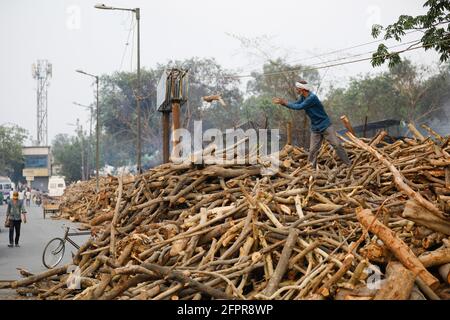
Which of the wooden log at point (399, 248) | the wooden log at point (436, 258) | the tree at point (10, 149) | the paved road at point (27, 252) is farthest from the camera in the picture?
the tree at point (10, 149)

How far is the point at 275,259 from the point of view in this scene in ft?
19.7

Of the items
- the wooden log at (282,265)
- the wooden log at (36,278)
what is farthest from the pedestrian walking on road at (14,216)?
the wooden log at (282,265)

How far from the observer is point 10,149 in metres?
65.8

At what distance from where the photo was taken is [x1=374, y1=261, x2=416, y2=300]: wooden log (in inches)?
179

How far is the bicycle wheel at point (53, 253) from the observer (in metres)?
10.5

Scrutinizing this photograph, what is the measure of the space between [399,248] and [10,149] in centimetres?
6806

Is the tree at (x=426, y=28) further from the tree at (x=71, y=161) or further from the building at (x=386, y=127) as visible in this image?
the tree at (x=71, y=161)

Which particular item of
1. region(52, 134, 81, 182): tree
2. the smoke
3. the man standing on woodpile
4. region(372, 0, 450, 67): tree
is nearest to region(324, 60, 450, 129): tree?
the smoke

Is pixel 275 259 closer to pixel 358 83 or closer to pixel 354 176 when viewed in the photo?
pixel 354 176

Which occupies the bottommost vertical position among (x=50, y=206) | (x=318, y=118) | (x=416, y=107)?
(x=50, y=206)

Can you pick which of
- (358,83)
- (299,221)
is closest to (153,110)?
(358,83)

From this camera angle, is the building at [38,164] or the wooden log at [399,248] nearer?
the wooden log at [399,248]
